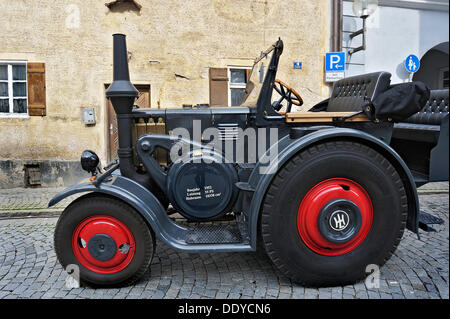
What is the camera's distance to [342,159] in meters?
2.54

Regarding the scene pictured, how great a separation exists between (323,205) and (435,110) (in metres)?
1.64

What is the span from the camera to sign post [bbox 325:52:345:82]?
7.98 meters

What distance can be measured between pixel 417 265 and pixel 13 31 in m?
8.23

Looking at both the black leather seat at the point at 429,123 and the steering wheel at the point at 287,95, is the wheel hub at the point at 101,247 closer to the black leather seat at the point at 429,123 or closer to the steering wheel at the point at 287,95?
the steering wheel at the point at 287,95

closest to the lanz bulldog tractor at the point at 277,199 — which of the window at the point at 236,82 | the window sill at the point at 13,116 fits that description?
the window at the point at 236,82

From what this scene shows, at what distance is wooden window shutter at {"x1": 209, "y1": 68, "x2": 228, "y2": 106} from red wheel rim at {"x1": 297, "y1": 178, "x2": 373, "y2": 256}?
5.48m

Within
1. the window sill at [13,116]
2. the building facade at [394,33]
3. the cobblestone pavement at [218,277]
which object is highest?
the building facade at [394,33]

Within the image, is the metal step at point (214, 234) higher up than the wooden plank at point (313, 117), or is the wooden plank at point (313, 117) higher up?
→ the wooden plank at point (313, 117)

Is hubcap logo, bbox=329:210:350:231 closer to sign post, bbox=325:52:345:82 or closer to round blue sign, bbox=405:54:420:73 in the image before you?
sign post, bbox=325:52:345:82

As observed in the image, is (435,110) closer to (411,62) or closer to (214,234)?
(214,234)

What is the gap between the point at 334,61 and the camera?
8023mm

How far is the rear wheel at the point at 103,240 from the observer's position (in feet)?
8.48

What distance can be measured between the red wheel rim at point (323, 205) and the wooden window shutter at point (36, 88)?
262 inches
